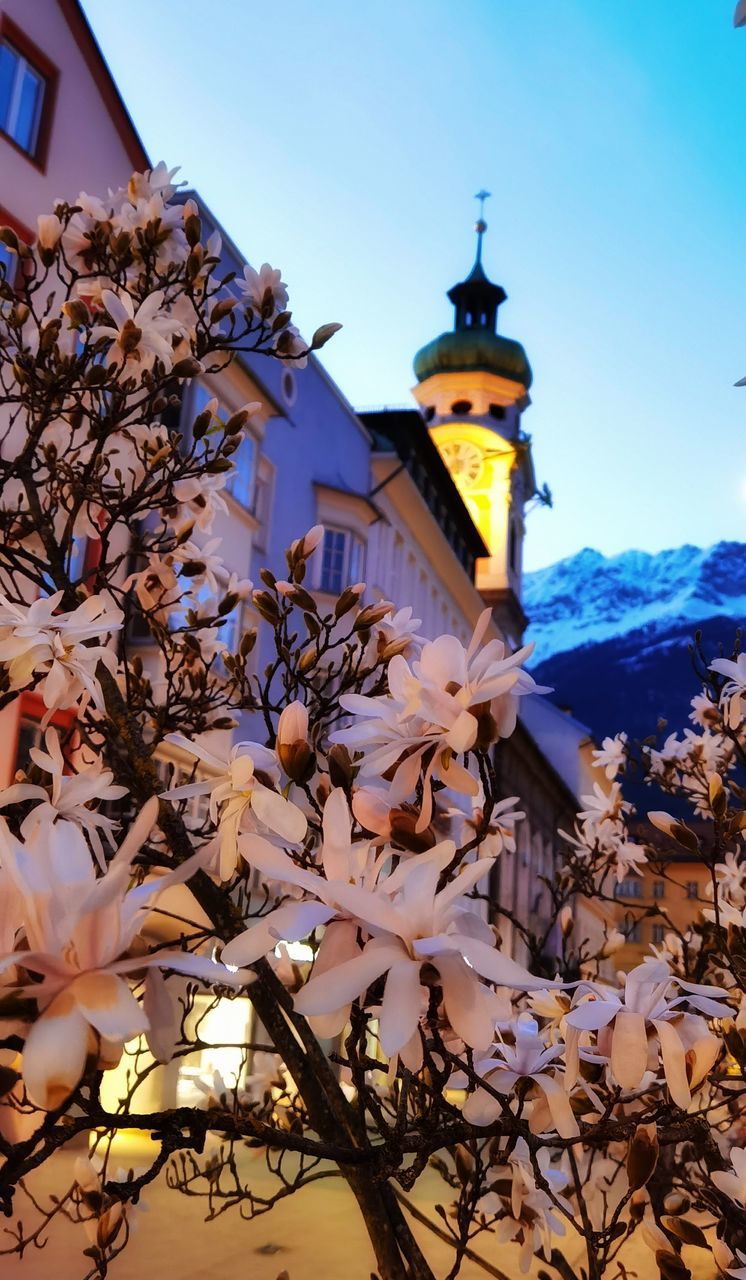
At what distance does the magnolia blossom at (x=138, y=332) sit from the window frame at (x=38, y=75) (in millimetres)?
8505

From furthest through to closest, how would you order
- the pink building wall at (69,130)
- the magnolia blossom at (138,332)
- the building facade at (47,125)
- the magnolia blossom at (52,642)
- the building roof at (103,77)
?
the building roof at (103,77) < the pink building wall at (69,130) < the building facade at (47,125) < the magnolia blossom at (138,332) < the magnolia blossom at (52,642)

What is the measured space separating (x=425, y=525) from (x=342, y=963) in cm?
2267

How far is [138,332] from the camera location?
289cm

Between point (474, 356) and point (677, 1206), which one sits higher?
point (474, 356)

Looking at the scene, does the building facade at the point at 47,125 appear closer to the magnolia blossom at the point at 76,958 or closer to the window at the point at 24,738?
the window at the point at 24,738

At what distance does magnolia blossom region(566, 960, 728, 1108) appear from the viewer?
1283 mm

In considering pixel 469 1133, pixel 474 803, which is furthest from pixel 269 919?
pixel 474 803

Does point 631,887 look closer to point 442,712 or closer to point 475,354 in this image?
point 475,354

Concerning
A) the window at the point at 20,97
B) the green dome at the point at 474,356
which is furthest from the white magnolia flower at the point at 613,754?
the green dome at the point at 474,356

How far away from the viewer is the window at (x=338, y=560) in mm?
18625

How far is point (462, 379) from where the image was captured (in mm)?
44250

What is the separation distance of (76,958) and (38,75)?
40.0 feet

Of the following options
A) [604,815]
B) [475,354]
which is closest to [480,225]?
[475,354]

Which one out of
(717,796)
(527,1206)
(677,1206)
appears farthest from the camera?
(677,1206)
